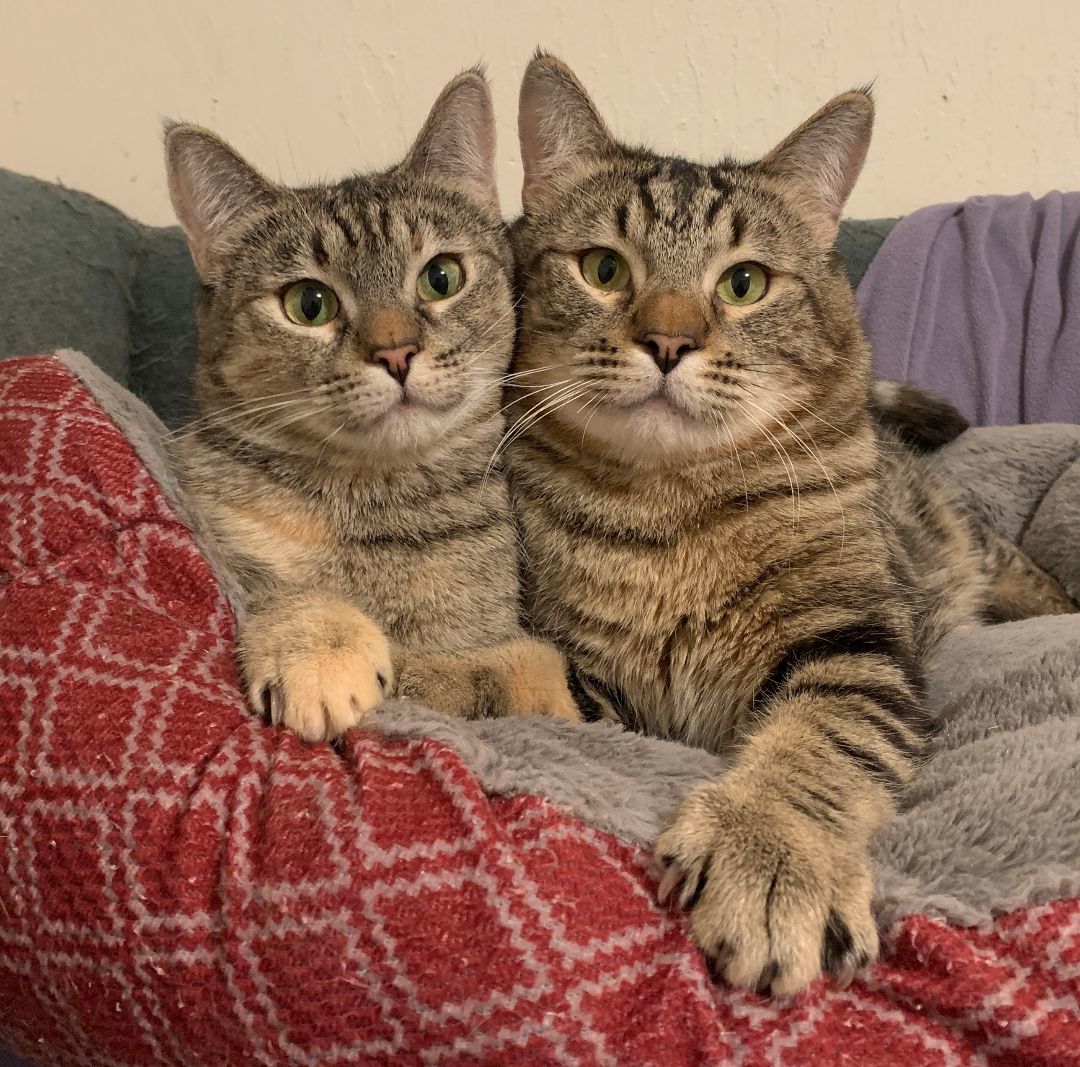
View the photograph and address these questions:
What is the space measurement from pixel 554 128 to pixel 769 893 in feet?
3.35

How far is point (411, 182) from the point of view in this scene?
120 cm

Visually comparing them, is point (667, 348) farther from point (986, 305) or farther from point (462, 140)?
point (986, 305)

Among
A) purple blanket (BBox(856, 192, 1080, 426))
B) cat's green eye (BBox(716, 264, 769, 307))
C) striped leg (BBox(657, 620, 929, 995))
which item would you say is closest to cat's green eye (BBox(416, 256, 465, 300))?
cat's green eye (BBox(716, 264, 769, 307))

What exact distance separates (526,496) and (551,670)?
0.26 metres

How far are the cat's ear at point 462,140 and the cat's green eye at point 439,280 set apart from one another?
0.21 metres

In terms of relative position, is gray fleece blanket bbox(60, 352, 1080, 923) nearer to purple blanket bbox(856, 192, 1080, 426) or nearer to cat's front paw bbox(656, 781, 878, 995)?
cat's front paw bbox(656, 781, 878, 995)

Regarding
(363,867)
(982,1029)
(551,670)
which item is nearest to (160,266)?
(551,670)

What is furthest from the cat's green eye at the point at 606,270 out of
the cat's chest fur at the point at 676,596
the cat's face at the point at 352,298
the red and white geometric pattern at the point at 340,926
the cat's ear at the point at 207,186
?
the red and white geometric pattern at the point at 340,926

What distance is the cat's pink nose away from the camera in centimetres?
95

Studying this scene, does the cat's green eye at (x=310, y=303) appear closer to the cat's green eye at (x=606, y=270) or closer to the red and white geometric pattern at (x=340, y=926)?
the cat's green eye at (x=606, y=270)

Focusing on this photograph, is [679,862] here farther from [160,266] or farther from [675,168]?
[160,266]

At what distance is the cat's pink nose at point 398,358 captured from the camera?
95 centimetres

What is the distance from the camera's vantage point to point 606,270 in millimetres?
1064

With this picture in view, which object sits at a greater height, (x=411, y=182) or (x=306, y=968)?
(x=411, y=182)
